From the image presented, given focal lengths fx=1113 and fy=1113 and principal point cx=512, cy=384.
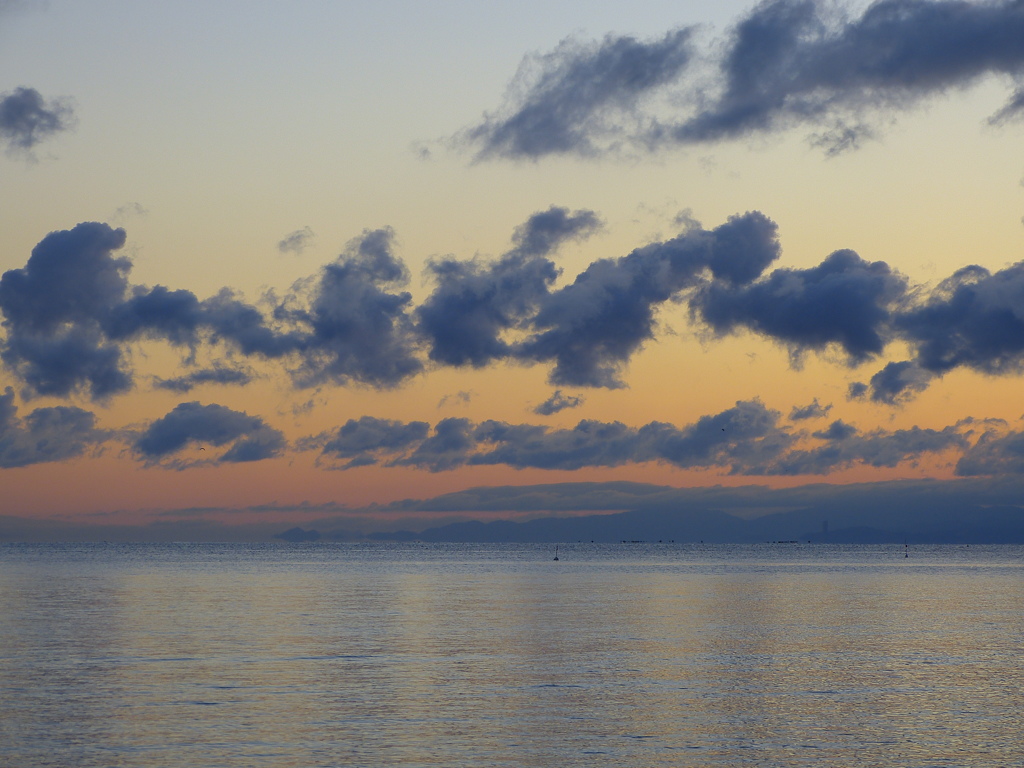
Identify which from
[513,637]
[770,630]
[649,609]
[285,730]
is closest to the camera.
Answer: [285,730]

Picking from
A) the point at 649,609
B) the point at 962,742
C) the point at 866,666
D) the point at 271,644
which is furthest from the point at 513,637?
the point at 962,742

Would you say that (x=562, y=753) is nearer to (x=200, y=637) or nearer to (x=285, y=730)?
(x=285, y=730)

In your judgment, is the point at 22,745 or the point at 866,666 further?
the point at 866,666

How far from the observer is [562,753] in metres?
42.0

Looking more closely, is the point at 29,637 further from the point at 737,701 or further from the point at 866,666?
the point at 866,666

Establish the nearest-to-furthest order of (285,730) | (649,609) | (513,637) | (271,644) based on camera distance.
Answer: (285,730) < (271,644) < (513,637) < (649,609)

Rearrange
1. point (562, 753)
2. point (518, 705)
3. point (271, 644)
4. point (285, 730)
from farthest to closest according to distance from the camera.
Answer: point (271, 644), point (518, 705), point (285, 730), point (562, 753)

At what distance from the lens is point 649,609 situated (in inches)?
4365

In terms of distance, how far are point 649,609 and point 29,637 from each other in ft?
190

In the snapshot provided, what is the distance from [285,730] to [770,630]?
2092 inches

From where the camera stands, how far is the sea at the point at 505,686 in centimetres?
4256

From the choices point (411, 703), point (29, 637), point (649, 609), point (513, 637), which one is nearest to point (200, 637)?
point (29, 637)

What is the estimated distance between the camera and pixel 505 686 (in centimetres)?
5716

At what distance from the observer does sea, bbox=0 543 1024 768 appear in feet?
140
